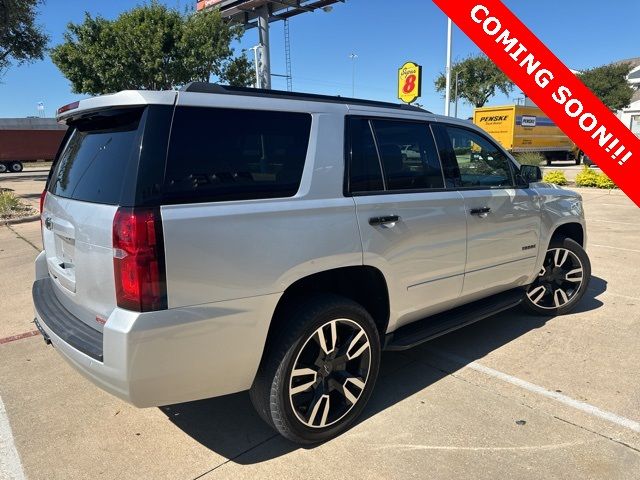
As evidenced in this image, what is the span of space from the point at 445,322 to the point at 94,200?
2466 millimetres

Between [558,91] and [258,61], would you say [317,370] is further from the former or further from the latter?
[258,61]

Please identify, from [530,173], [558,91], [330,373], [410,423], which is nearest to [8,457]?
[330,373]

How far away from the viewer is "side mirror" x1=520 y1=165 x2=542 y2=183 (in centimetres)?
425

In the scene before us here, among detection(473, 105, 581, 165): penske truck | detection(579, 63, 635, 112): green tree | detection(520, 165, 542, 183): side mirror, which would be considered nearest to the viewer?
detection(520, 165, 542, 183): side mirror

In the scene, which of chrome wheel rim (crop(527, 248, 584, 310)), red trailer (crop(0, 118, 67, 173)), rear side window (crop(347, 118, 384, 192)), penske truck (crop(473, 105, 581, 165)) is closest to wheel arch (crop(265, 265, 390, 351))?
rear side window (crop(347, 118, 384, 192))

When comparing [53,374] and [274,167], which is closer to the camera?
[274,167]

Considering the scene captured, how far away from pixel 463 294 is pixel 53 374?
320cm

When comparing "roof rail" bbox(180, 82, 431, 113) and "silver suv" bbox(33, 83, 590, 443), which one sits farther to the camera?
"roof rail" bbox(180, 82, 431, 113)

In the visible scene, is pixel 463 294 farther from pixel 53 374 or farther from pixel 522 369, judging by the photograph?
pixel 53 374

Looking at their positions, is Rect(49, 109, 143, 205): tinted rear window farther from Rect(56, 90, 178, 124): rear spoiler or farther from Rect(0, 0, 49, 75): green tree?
Rect(0, 0, 49, 75): green tree

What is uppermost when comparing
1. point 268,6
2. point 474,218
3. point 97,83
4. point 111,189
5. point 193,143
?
point 268,6

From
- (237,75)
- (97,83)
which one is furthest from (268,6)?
(97,83)

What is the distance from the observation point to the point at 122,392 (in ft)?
7.18

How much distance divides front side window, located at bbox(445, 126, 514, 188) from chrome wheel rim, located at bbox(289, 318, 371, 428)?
1.53m
